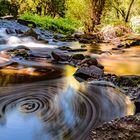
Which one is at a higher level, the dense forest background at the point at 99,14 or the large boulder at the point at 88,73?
the dense forest background at the point at 99,14

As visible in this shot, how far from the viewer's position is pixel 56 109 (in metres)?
5.36

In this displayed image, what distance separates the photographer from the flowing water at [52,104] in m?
4.50

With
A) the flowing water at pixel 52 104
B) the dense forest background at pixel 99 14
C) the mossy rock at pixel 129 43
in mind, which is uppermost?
the dense forest background at pixel 99 14

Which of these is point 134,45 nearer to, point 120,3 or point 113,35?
point 113,35

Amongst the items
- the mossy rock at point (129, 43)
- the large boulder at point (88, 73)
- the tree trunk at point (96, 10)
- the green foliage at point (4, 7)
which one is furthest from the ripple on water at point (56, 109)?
the green foliage at point (4, 7)

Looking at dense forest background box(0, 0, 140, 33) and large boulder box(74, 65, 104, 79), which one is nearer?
large boulder box(74, 65, 104, 79)

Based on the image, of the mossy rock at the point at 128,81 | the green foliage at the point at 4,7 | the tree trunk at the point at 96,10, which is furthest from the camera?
the green foliage at the point at 4,7

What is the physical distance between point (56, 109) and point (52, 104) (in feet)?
0.84

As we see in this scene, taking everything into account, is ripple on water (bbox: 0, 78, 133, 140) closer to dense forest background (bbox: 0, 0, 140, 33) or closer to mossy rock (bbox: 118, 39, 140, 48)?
mossy rock (bbox: 118, 39, 140, 48)

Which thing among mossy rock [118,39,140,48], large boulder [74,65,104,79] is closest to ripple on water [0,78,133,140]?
large boulder [74,65,104,79]

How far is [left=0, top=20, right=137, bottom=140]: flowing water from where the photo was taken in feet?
14.8

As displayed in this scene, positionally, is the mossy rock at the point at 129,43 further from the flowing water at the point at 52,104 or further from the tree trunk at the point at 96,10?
the flowing water at the point at 52,104

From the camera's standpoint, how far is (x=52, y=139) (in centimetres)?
421

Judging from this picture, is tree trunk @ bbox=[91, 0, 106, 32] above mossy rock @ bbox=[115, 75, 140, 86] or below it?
above
